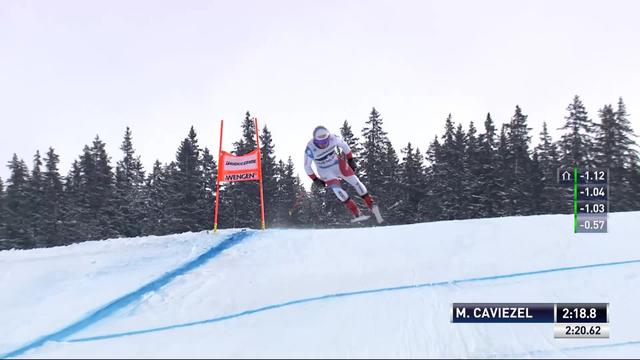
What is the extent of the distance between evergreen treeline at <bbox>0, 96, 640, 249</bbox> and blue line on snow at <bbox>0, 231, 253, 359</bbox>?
90.0ft

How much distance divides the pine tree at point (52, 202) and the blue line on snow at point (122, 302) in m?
44.8

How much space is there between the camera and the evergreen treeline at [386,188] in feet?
136

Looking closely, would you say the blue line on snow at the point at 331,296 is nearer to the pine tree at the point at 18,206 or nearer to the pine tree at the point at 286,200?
the pine tree at the point at 286,200

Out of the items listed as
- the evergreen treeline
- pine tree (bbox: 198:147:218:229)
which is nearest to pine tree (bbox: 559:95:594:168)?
the evergreen treeline

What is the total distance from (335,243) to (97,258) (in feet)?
14.0

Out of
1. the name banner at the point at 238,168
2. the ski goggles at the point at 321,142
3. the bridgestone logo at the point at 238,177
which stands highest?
the ski goggles at the point at 321,142

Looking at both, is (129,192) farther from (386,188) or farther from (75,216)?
(386,188)

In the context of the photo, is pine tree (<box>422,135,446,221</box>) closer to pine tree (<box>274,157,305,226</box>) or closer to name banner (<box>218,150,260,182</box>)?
pine tree (<box>274,157,305,226</box>)

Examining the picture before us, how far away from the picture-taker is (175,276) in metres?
8.04

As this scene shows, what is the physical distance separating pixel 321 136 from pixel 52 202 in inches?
1905

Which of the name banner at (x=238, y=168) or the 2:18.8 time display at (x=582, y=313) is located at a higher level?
the name banner at (x=238, y=168)

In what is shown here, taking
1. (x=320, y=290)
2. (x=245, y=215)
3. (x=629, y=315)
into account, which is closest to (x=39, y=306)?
(x=320, y=290)

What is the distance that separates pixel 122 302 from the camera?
711 cm

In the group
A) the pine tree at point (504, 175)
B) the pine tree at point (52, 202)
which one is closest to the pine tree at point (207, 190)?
the pine tree at point (52, 202)
